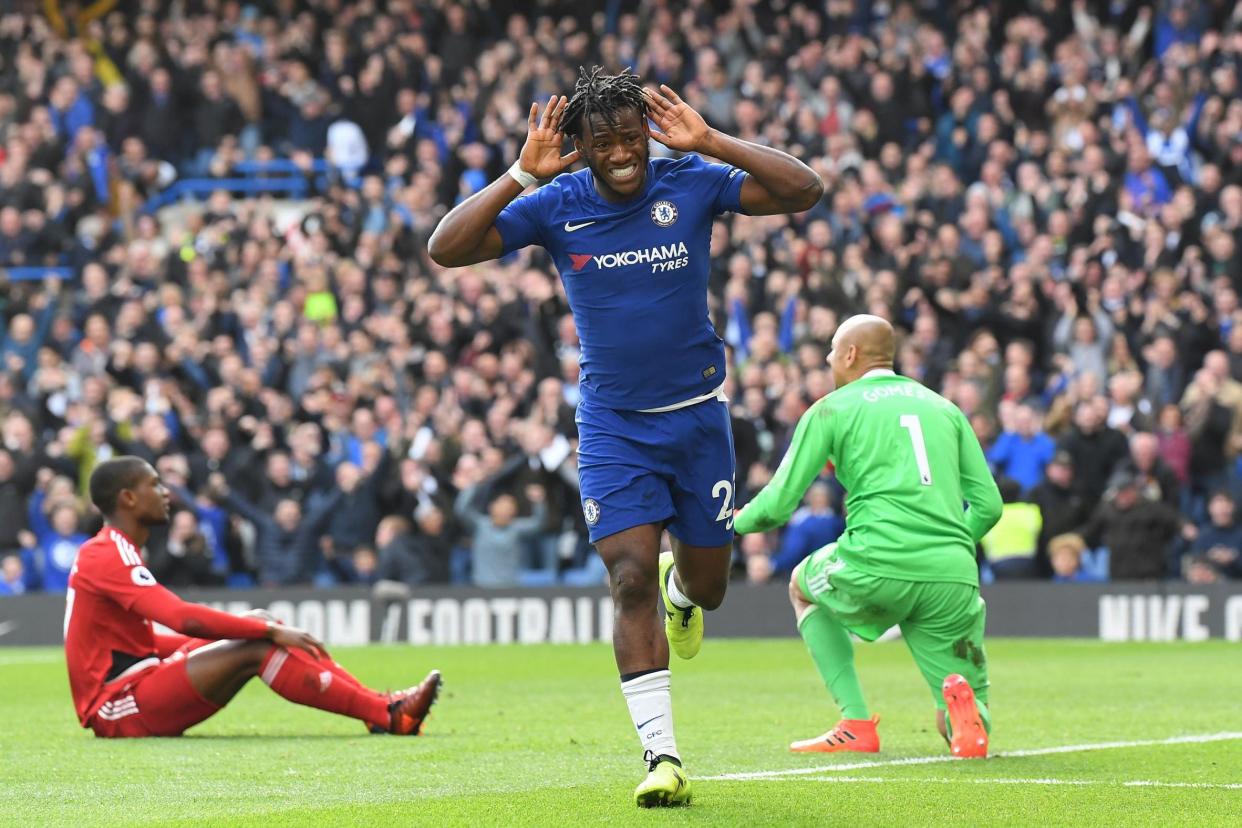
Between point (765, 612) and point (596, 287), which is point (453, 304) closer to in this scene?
point (765, 612)

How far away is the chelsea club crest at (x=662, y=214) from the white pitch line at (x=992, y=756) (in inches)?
83.7

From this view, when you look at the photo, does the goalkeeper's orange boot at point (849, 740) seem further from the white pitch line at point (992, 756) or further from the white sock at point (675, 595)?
the white sock at point (675, 595)

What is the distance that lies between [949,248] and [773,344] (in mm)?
2212

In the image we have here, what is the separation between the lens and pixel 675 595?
8.34 metres

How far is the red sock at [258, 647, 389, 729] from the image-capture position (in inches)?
377

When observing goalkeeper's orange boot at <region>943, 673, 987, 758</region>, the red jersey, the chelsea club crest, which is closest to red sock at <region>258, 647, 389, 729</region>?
the red jersey

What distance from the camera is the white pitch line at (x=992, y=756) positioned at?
26.1 feet

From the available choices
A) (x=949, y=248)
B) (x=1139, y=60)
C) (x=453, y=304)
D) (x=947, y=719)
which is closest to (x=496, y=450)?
(x=453, y=304)

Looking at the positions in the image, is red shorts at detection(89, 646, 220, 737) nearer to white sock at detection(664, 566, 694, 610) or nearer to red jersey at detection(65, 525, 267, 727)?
red jersey at detection(65, 525, 267, 727)

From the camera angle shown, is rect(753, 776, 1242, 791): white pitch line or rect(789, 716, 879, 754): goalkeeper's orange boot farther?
rect(789, 716, 879, 754): goalkeeper's orange boot

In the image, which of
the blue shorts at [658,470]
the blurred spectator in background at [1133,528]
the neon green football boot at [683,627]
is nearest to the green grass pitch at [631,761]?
the neon green football boot at [683,627]

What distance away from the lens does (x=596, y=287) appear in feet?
24.3

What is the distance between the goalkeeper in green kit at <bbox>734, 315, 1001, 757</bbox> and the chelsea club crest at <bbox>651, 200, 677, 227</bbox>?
5.46ft

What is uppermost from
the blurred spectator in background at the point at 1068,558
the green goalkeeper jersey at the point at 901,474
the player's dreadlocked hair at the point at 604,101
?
the player's dreadlocked hair at the point at 604,101
